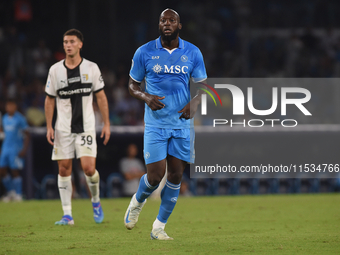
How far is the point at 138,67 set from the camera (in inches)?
224

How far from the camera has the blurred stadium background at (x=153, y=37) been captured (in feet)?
49.6

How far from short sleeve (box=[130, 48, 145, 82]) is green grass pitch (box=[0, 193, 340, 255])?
1803 millimetres

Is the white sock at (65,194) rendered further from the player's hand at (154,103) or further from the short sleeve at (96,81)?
the player's hand at (154,103)

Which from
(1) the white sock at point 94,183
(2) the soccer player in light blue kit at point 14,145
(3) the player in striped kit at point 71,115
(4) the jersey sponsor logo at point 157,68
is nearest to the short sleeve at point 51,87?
(3) the player in striped kit at point 71,115

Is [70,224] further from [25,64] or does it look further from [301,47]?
[301,47]

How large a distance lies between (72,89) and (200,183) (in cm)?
689

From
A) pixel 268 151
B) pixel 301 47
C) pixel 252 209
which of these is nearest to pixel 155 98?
pixel 252 209

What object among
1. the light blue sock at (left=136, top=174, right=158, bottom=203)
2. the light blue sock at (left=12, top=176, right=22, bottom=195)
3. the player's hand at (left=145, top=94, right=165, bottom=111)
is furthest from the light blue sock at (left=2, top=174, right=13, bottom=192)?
the player's hand at (left=145, top=94, right=165, bottom=111)

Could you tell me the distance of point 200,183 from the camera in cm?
1342

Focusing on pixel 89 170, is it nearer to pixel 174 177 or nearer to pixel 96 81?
pixel 96 81

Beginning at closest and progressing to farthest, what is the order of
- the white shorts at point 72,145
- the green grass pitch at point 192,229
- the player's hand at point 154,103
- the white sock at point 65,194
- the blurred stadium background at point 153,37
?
1. the green grass pitch at point 192,229
2. the player's hand at point 154,103
3. the white shorts at point 72,145
4. the white sock at point 65,194
5. the blurred stadium background at point 153,37

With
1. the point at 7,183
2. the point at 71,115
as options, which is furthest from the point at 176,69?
the point at 7,183

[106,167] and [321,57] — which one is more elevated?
[321,57]

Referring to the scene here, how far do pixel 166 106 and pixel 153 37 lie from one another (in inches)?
476
